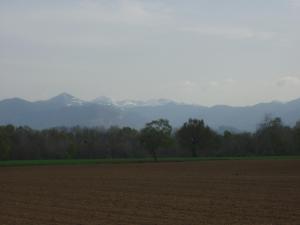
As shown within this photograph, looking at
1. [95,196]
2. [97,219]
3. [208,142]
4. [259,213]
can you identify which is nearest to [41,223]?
[97,219]

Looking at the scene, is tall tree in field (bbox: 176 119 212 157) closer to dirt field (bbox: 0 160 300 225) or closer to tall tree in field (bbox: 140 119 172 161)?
tall tree in field (bbox: 140 119 172 161)

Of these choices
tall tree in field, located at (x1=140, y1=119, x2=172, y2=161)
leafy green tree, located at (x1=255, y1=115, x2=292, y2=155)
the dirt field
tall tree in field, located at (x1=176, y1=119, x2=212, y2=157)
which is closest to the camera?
the dirt field

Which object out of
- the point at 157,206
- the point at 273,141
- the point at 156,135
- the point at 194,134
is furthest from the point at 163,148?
the point at 157,206

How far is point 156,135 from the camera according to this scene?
108m

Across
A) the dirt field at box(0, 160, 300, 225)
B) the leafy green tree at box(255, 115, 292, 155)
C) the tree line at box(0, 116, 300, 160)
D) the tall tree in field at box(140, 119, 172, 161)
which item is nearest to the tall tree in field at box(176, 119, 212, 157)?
the tree line at box(0, 116, 300, 160)

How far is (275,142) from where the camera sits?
13325 centimetres

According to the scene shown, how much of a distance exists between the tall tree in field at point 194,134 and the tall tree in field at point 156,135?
1212 centimetres

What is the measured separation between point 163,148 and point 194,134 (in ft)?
24.1

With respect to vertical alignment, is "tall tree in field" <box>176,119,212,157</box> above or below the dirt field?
above

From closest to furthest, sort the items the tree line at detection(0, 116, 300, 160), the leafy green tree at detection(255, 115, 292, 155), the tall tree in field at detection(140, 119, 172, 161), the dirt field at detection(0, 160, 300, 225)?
1. the dirt field at detection(0, 160, 300, 225)
2. the tall tree in field at detection(140, 119, 172, 161)
3. the tree line at detection(0, 116, 300, 160)
4. the leafy green tree at detection(255, 115, 292, 155)

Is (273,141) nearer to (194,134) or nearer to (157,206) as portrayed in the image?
(194,134)

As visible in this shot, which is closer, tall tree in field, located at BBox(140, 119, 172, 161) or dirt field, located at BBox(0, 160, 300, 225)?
dirt field, located at BBox(0, 160, 300, 225)

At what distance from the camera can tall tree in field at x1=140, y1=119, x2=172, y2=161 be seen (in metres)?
107

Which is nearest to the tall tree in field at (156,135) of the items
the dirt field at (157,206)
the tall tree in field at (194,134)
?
the tall tree in field at (194,134)
